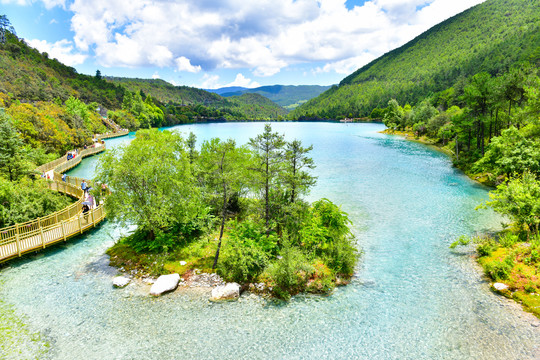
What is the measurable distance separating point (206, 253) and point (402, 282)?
1215 cm

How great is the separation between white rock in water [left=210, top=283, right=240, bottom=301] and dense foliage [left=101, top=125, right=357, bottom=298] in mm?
971

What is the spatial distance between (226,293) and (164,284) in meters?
3.51

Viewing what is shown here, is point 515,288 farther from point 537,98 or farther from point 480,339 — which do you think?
point 537,98

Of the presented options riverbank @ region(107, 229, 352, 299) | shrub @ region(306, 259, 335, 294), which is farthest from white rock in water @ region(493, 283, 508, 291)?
shrub @ region(306, 259, 335, 294)

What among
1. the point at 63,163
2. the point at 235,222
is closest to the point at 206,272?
the point at 235,222

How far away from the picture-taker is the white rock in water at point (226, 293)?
14766mm

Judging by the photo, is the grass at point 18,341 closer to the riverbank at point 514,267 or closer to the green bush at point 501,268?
the riverbank at point 514,267

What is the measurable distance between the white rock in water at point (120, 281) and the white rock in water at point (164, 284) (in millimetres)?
1862

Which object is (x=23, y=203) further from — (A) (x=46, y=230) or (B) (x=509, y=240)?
(B) (x=509, y=240)

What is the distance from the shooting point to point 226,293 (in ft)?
48.8

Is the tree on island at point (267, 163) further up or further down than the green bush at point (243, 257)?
further up

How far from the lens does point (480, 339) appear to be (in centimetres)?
1174

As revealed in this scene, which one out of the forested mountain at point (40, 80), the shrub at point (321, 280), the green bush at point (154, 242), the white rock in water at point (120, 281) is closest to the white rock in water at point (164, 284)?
the white rock in water at point (120, 281)

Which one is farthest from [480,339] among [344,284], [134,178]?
[134,178]
